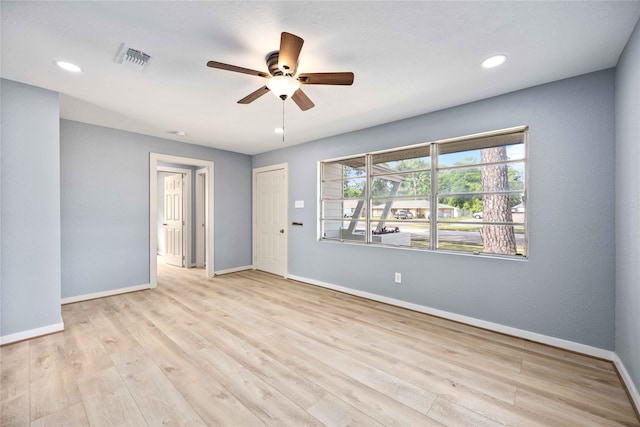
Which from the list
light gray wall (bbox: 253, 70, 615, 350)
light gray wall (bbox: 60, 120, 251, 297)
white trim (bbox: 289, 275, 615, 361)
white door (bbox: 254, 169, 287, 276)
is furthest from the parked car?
light gray wall (bbox: 60, 120, 251, 297)

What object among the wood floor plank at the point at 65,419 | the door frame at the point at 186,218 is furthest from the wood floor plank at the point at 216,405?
the door frame at the point at 186,218

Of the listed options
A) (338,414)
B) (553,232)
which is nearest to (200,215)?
(338,414)

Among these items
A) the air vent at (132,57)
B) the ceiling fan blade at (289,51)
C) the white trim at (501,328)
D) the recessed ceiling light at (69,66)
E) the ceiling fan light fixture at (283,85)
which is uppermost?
the recessed ceiling light at (69,66)

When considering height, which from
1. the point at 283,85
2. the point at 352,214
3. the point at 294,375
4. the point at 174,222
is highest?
the point at 283,85

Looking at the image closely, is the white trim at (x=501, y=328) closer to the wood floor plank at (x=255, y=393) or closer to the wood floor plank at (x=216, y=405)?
the wood floor plank at (x=255, y=393)

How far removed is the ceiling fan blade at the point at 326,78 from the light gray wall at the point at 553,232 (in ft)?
5.96

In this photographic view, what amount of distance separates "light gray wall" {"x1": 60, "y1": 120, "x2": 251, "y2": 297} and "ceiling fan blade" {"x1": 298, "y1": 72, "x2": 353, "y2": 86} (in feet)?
11.7

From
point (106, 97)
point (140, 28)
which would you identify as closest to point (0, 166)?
point (106, 97)

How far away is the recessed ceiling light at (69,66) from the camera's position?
2.22 meters

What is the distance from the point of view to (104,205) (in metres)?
3.91

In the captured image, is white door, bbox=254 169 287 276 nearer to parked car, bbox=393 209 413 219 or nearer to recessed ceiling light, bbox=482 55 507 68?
parked car, bbox=393 209 413 219

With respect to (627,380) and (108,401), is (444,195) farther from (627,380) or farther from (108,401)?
(108,401)

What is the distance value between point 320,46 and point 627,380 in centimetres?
333

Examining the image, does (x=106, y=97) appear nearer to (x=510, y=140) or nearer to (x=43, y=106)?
(x=43, y=106)
